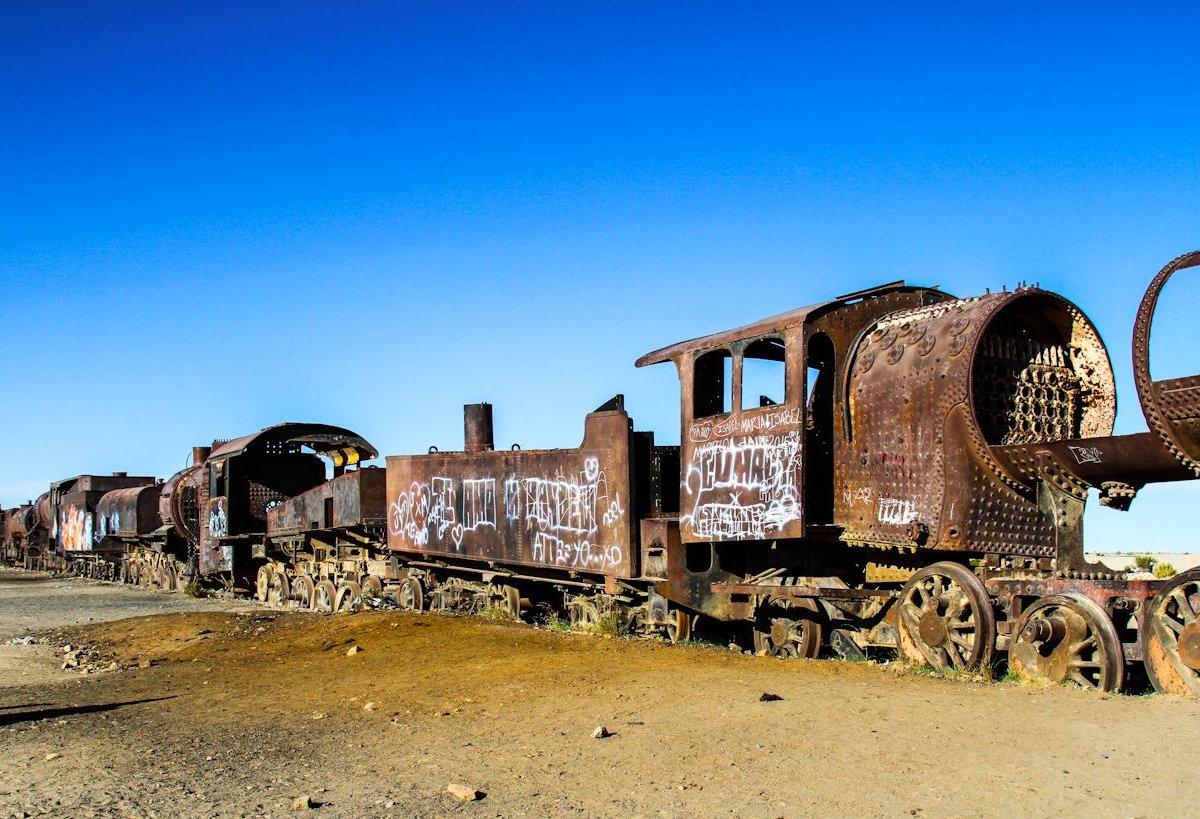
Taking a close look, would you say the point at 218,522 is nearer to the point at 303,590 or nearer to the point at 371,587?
the point at 303,590

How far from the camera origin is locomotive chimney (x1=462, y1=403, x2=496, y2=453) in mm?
14922

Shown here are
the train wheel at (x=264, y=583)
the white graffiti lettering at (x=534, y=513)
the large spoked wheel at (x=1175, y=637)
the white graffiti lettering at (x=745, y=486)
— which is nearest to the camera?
the large spoked wheel at (x=1175, y=637)

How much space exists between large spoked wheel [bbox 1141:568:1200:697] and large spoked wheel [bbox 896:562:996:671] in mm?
1157

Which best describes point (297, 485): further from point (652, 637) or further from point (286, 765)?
point (286, 765)

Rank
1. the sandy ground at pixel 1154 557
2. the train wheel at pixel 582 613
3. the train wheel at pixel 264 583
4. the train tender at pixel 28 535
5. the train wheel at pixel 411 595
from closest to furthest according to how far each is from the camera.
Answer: the train wheel at pixel 582 613, the train wheel at pixel 411 595, the train wheel at pixel 264 583, the sandy ground at pixel 1154 557, the train tender at pixel 28 535

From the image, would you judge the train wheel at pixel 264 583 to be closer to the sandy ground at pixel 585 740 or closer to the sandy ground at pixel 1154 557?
the sandy ground at pixel 585 740

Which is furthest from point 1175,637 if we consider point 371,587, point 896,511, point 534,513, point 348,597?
A: point 348,597

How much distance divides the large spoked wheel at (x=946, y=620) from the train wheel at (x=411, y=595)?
9.61m

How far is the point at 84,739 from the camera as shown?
746 centimetres

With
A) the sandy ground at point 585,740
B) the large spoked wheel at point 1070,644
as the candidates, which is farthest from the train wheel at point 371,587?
the large spoked wheel at point 1070,644

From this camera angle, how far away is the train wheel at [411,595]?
16.9 m

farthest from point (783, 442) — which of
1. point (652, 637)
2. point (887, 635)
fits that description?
point (652, 637)

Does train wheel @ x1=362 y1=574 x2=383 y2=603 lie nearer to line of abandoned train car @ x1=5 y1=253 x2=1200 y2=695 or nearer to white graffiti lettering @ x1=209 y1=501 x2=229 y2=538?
line of abandoned train car @ x1=5 y1=253 x2=1200 y2=695

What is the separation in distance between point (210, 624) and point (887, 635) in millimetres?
9561
